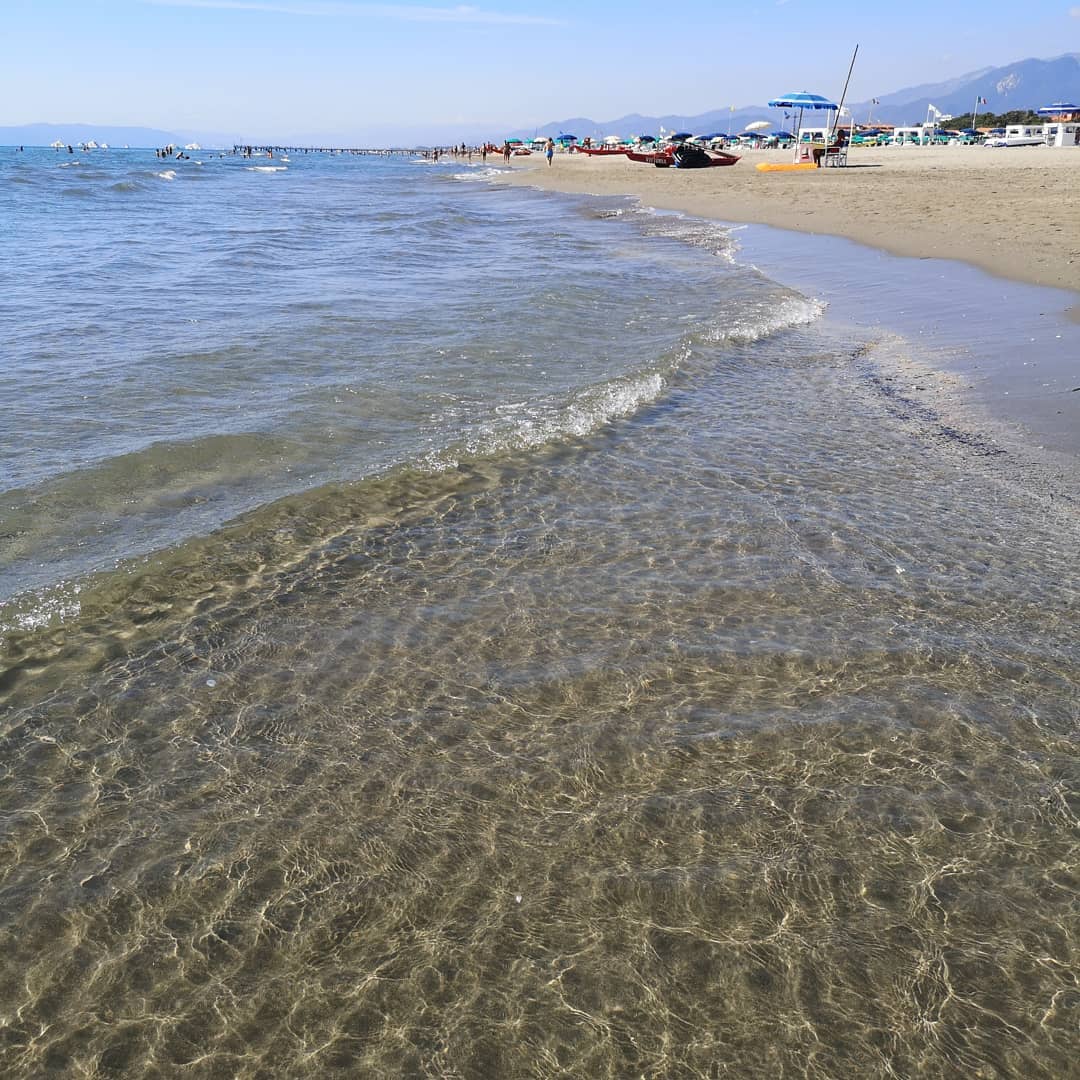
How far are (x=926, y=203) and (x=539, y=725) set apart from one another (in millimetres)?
25021

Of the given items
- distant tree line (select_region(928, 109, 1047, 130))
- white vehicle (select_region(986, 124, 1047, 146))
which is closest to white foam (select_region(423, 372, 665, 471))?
white vehicle (select_region(986, 124, 1047, 146))

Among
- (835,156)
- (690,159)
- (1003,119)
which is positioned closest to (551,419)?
(835,156)

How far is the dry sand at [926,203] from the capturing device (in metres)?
15.1

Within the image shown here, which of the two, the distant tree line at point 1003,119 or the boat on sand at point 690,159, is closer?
the boat on sand at point 690,159

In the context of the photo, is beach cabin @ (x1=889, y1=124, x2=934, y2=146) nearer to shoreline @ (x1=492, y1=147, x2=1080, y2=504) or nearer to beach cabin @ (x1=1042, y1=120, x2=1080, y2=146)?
beach cabin @ (x1=1042, y1=120, x2=1080, y2=146)

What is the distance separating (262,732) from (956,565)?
160 inches

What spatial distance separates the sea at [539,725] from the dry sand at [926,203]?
8.38m

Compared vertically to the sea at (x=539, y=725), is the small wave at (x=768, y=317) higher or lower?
lower

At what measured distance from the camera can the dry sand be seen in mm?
15055

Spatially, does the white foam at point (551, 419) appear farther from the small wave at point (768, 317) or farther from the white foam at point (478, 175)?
the white foam at point (478, 175)

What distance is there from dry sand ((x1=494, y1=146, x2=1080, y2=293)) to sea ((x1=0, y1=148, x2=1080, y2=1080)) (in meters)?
8.38

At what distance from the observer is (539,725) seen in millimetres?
3666

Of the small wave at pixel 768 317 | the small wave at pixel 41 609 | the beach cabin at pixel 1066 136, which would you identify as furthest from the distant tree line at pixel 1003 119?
the small wave at pixel 41 609

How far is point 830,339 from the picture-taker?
1082 cm
